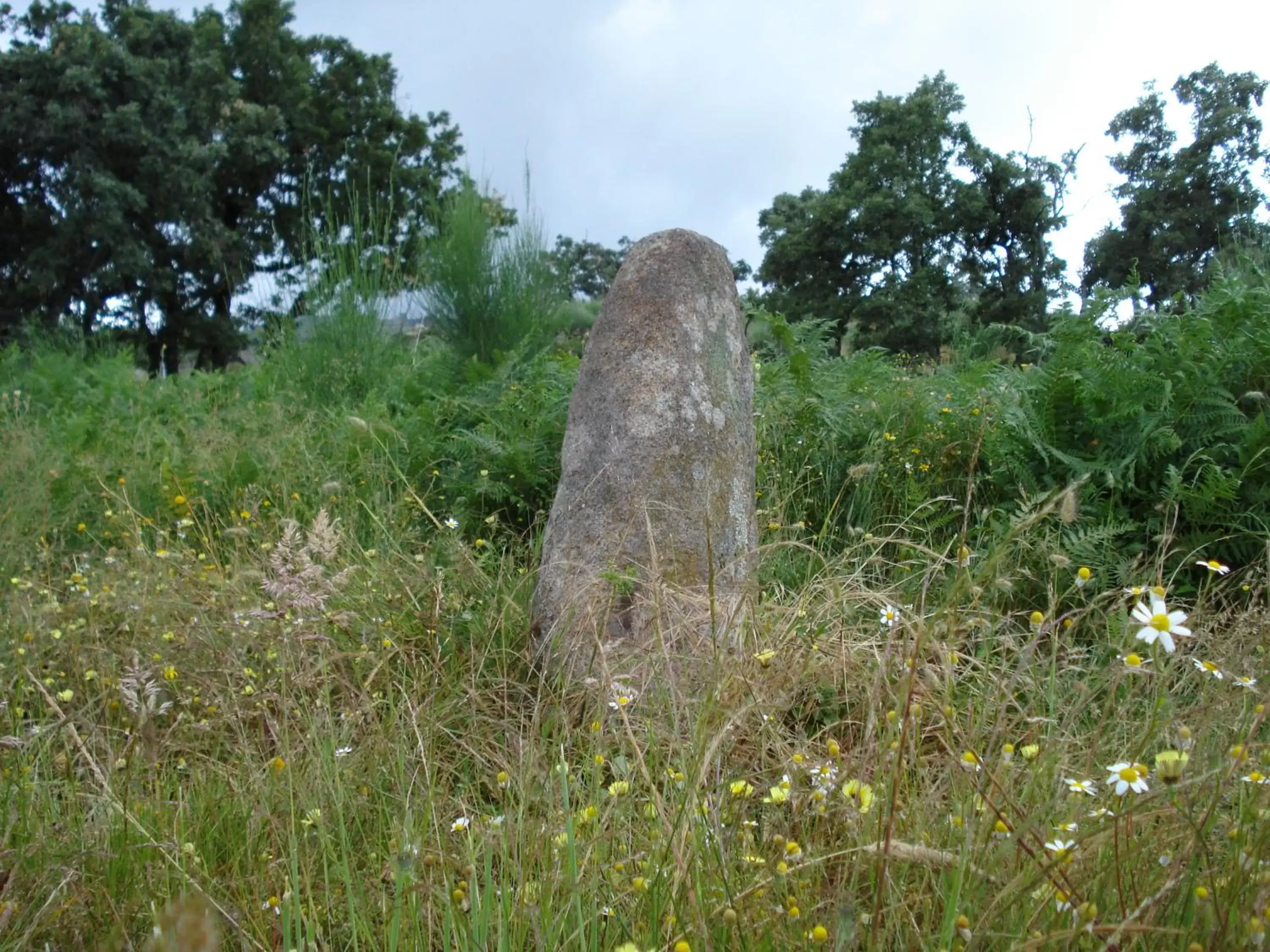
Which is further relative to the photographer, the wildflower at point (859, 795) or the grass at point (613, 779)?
the wildflower at point (859, 795)

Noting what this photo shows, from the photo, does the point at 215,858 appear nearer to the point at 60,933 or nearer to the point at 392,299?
the point at 60,933

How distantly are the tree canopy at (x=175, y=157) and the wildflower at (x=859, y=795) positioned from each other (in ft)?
60.8

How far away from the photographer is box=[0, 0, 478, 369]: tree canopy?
2192 cm

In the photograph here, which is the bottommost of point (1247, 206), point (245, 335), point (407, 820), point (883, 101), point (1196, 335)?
point (407, 820)

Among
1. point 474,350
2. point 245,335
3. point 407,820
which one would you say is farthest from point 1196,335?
point 245,335

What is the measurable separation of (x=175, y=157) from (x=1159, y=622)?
82.5ft

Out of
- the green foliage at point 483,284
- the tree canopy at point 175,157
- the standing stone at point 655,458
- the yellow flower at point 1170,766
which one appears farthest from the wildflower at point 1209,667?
the tree canopy at point 175,157

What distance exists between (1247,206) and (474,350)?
2605cm

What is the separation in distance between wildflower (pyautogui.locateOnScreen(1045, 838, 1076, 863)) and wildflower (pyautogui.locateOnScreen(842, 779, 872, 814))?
0.25 meters

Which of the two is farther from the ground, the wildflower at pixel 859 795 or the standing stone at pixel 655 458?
the standing stone at pixel 655 458

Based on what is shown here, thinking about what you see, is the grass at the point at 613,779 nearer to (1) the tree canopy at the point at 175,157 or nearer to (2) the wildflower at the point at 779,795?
(2) the wildflower at the point at 779,795

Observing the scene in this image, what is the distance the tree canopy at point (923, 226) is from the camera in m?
31.3

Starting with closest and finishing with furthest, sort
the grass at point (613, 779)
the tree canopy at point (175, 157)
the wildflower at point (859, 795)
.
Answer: the grass at point (613, 779) → the wildflower at point (859, 795) → the tree canopy at point (175, 157)

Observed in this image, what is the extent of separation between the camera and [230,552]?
399 cm
